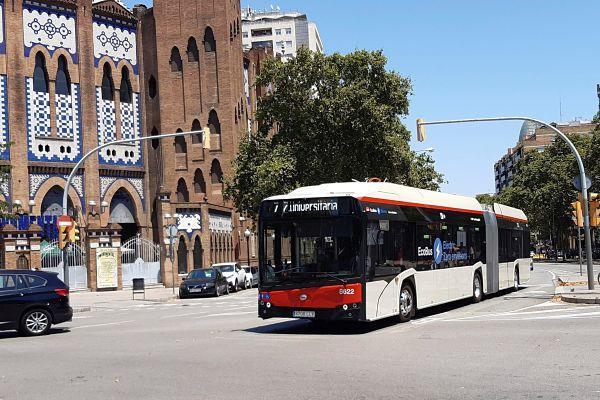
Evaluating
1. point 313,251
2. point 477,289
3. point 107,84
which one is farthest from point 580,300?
point 107,84

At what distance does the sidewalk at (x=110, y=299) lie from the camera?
1150 inches

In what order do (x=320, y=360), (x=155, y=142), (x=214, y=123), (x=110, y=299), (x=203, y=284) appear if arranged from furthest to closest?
1. (x=214, y=123)
2. (x=155, y=142)
3. (x=203, y=284)
4. (x=110, y=299)
5. (x=320, y=360)

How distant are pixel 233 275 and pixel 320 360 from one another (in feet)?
90.7

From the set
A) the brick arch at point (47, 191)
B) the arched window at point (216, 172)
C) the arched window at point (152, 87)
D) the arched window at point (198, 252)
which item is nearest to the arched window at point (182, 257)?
the arched window at point (198, 252)

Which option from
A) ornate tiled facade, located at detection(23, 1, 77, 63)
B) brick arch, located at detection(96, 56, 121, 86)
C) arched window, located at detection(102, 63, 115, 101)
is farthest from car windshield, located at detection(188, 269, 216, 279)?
arched window, located at detection(102, 63, 115, 101)

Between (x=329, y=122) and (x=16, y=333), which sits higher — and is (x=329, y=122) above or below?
above

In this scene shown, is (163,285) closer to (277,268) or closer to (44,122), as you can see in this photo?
(44,122)

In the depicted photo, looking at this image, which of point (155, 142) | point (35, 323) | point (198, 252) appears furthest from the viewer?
point (155, 142)

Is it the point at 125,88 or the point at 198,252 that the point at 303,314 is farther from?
the point at 125,88

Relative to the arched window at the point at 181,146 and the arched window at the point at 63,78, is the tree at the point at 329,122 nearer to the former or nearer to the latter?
the arched window at the point at 181,146

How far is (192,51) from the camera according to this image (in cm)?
5628

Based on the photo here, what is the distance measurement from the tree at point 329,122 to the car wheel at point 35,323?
26.8 metres

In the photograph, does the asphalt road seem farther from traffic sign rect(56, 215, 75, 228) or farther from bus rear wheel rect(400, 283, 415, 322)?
traffic sign rect(56, 215, 75, 228)

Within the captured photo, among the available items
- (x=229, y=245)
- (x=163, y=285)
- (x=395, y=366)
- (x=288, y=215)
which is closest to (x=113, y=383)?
(x=395, y=366)
